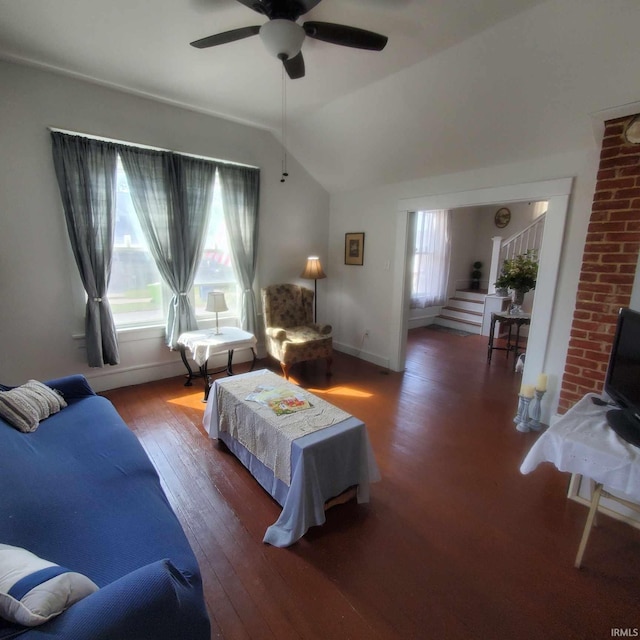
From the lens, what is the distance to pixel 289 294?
4262mm

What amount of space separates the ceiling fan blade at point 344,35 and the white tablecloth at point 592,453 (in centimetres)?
217

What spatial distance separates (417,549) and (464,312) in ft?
18.0

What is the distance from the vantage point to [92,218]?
2971mm

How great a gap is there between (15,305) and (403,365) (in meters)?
4.04

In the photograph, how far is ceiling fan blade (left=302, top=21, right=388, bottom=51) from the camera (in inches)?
65.9

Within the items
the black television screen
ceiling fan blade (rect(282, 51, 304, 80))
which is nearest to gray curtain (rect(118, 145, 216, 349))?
ceiling fan blade (rect(282, 51, 304, 80))

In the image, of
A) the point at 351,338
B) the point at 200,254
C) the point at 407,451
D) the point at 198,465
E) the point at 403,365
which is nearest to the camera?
the point at 198,465

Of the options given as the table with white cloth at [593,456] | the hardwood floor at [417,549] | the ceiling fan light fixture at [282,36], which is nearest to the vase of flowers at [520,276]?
the hardwood floor at [417,549]

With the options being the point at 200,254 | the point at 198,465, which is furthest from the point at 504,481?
the point at 200,254

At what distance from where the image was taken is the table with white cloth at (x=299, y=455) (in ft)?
5.53

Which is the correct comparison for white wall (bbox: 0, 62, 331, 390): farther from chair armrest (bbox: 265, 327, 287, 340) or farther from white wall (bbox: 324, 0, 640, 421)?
white wall (bbox: 324, 0, 640, 421)

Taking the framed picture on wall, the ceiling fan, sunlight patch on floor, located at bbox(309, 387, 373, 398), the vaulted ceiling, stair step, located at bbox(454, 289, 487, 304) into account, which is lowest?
sunlight patch on floor, located at bbox(309, 387, 373, 398)

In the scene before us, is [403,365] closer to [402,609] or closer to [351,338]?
→ [351,338]

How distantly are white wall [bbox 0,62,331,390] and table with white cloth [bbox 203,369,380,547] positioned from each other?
187cm
